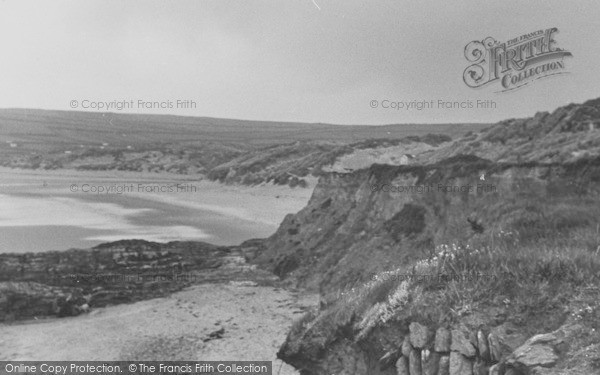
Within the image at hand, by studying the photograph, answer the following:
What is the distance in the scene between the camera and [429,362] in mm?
5977

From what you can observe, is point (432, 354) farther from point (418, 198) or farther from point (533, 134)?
point (533, 134)

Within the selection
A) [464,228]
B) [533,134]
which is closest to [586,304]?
[464,228]

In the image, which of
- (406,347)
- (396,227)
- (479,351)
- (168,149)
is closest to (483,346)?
(479,351)

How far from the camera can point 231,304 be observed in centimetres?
1255

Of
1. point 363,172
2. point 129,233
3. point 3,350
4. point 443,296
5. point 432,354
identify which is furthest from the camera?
point 129,233

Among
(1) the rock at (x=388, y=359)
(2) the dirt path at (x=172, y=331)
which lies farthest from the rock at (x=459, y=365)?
(2) the dirt path at (x=172, y=331)

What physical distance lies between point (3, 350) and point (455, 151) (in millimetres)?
31396

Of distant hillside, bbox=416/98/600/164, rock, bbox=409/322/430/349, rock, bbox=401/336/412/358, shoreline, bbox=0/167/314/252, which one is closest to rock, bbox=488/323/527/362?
rock, bbox=409/322/430/349

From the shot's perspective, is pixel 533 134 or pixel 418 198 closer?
pixel 418 198

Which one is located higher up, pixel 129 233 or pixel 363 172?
pixel 363 172

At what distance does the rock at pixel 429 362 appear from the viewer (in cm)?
588

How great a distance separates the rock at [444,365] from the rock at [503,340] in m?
0.52

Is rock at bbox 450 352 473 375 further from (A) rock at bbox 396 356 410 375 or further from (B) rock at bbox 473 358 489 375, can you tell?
(A) rock at bbox 396 356 410 375

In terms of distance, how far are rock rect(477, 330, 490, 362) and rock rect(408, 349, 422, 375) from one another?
2.71ft
